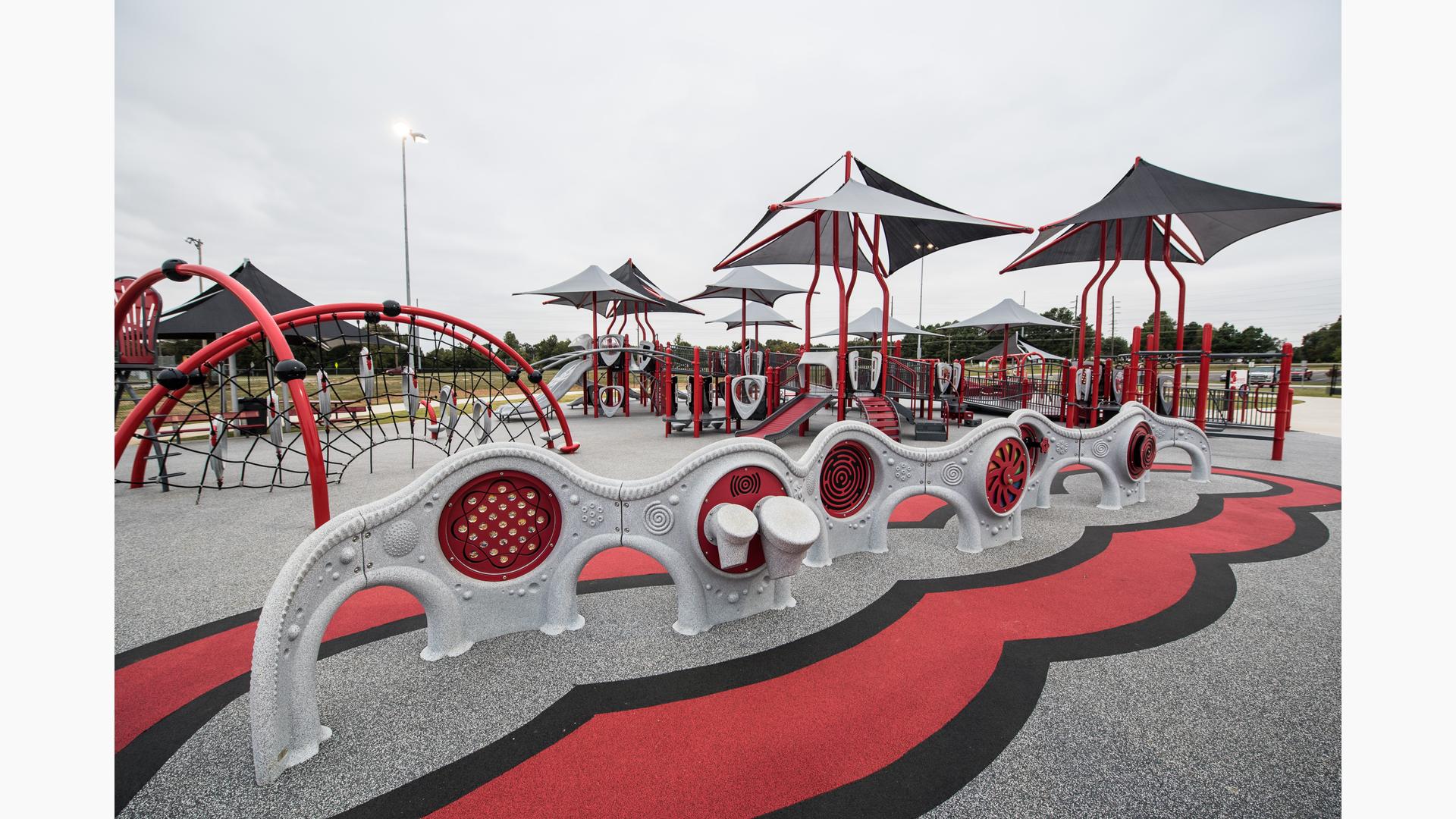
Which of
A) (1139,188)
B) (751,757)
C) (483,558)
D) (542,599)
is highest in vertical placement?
(1139,188)

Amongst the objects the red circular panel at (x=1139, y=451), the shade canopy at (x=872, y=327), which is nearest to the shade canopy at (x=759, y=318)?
the shade canopy at (x=872, y=327)

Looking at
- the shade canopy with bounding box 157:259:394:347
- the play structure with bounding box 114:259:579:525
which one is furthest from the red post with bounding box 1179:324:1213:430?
the shade canopy with bounding box 157:259:394:347

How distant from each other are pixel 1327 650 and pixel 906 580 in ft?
7.43

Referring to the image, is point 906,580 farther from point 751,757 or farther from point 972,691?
point 751,757

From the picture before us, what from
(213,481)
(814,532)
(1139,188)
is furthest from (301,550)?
(1139,188)

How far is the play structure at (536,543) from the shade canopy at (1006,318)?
15764 millimetres

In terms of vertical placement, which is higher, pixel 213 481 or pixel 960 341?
pixel 960 341

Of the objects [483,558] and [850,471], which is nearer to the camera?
[483,558]

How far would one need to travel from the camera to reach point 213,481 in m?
7.00

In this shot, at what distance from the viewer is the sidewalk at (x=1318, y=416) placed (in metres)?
12.1

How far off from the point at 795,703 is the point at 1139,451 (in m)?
5.43

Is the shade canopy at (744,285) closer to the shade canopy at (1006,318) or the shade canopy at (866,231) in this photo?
the shade canopy at (866,231)

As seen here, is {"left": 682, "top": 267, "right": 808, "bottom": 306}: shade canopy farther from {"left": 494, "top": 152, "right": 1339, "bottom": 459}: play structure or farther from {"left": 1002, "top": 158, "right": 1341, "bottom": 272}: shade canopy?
{"left": 1002, "top": 158, "right": 1341, "bottom": 272}: shade canopy

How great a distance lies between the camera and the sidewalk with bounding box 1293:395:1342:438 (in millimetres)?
12137
